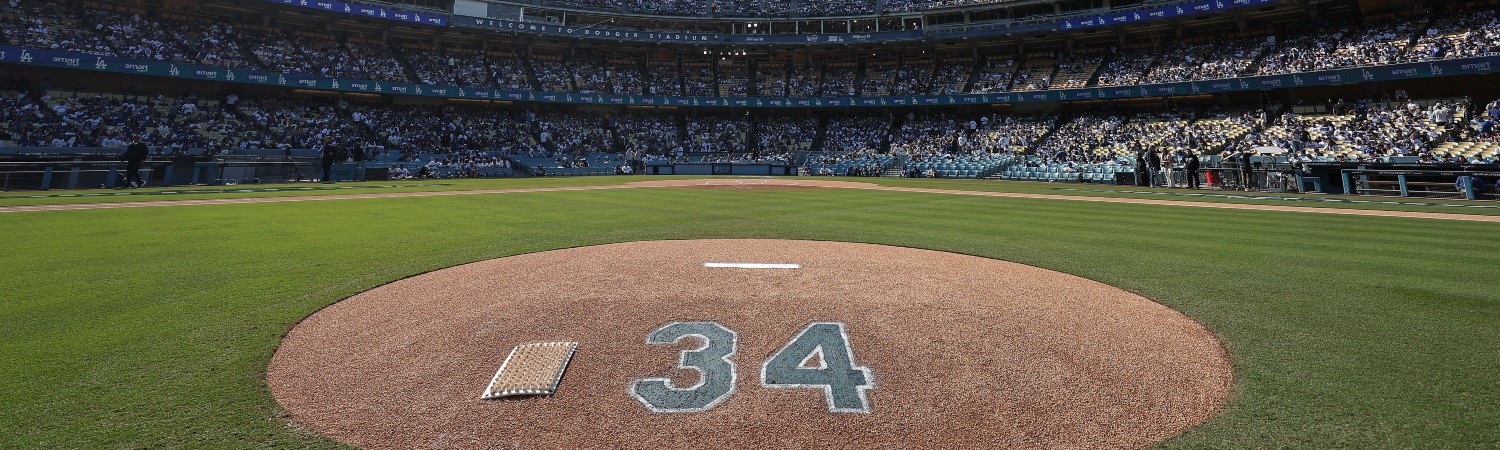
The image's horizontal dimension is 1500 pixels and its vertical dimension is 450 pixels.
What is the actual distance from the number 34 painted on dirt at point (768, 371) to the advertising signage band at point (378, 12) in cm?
4837

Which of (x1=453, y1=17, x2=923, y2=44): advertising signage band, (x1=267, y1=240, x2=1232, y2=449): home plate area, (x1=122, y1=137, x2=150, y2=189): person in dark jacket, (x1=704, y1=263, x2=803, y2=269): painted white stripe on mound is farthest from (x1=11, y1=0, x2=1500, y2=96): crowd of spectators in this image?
(x1=267, y1=240, x2=1232, y2=449): home plate area

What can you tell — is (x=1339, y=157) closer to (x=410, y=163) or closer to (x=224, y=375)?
(x=224, y=375)

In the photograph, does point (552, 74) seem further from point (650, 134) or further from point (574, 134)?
point (650, 134)

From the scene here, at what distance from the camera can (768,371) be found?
3.35 m

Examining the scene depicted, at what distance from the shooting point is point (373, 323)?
4363 millimetres

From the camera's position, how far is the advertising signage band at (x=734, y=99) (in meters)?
30.7

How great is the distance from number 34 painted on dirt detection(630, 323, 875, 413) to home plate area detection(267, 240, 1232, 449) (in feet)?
0.05

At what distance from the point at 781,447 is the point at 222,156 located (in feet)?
118

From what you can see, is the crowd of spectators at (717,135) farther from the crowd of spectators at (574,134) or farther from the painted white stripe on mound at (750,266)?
the painted white stripe on mound at (750,266)

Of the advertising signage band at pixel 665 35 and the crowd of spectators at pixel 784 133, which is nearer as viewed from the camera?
the advertising signage band at pixel 665 35

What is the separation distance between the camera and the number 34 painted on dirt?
2963mm

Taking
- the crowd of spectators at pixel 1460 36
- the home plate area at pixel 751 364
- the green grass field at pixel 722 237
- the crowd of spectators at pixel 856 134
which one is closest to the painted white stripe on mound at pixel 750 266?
the home plate area at pixel 751 364

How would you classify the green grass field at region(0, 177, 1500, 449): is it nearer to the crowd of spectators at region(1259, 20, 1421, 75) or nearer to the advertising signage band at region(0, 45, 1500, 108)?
the advertising signage band at region(0, 45, 1500, 108)

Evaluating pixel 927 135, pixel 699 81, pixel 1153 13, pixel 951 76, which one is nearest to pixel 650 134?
pixel 699 81
